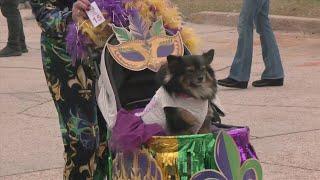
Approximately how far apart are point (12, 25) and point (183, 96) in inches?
320

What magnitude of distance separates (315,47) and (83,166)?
8327 mm

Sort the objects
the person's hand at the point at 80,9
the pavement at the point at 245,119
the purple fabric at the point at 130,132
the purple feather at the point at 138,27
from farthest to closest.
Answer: the pavement at the point at 245,119, the purple feather at the point at 138,27, the person's hand at the point at 80,9, the purple fabric at the point at 130,132

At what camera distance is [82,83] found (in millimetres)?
3930

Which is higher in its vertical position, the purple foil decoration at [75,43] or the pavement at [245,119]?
the purple foil decoration at [75,43]

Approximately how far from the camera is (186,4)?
60.4 ft

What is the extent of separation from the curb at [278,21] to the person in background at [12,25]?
5.44 metres

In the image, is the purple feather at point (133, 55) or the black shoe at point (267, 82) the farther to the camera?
the black shoe at point (267, 82)

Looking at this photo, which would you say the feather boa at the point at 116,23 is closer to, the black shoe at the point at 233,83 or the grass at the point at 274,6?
the black shoe at the point at 233,83

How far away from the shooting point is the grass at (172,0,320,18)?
1490 cm

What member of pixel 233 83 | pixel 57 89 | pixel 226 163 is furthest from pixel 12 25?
pixel 226 163

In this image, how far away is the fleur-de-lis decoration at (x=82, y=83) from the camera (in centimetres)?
390

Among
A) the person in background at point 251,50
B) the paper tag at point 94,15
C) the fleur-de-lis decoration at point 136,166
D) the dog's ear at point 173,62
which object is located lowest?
the person in background at point 251,50

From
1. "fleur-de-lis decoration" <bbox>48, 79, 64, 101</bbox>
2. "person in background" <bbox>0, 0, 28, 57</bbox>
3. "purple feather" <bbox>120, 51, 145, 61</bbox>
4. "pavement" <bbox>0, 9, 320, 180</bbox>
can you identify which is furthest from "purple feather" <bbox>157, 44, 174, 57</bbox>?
"person in background" <bbox>0, 0, 28, 57</bbox>

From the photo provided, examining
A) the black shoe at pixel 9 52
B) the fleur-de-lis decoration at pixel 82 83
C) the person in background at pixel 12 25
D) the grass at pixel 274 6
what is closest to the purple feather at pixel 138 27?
the fleur-de-lis decoration at pixel 82 83
